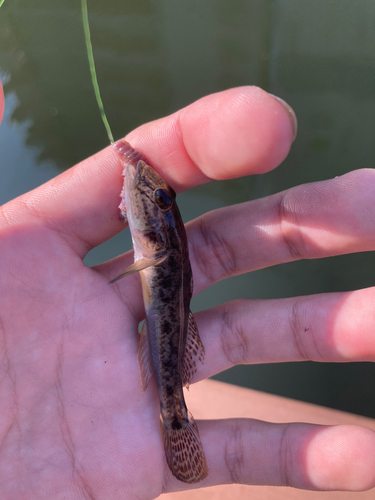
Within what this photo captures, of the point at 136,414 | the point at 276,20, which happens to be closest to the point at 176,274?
the point at 136,414

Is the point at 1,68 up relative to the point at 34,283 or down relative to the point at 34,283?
up

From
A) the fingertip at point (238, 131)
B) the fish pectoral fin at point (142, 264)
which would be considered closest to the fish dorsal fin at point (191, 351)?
the fish pectoral fin at point (142, 264)

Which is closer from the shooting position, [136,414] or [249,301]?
[136,414]

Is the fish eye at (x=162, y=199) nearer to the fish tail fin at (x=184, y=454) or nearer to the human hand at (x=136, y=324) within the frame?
the human hand at (x=136, y=324)

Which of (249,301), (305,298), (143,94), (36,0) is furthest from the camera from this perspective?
(36,0)

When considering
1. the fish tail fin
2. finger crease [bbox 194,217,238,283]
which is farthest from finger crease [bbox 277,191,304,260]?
the fish tail fin

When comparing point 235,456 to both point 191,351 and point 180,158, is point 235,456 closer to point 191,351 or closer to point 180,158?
point 191,351

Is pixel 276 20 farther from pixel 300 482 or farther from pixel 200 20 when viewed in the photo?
pixel 300 482
